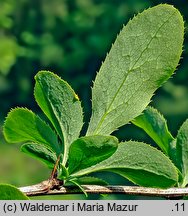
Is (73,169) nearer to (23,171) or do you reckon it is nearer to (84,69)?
(23,171)

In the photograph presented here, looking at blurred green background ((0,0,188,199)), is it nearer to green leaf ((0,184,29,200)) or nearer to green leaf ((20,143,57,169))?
green leaf ((20,143,57,169))

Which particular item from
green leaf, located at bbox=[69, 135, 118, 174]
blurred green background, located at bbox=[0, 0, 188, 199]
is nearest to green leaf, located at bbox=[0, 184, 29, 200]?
green leaf, located at bbox=[69, 135, 118, 174]

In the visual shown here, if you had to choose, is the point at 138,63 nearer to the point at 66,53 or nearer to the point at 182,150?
the point at 182,150

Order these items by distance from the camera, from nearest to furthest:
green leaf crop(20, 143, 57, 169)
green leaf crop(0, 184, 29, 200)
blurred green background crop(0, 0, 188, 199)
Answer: green leaf crop(0, 184, 29, 200), green leaf crop(20, 143, 57, 169), blurred green background crop(0, 0, 188, 199)

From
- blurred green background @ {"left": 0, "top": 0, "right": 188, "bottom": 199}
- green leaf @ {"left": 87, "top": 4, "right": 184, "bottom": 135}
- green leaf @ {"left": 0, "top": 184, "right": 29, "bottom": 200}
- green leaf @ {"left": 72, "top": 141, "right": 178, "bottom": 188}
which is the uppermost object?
blurred green background @ {"left": 0, "top": 0, "right": 188, "bottom": 199}

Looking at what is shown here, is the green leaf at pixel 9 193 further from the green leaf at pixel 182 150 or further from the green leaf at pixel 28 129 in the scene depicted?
the green leaf at pixel 182 150

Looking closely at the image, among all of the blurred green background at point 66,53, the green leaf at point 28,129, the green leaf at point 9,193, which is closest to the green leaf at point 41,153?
the green leaf at point 28,129

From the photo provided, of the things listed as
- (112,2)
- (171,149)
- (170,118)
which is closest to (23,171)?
(170,118)
